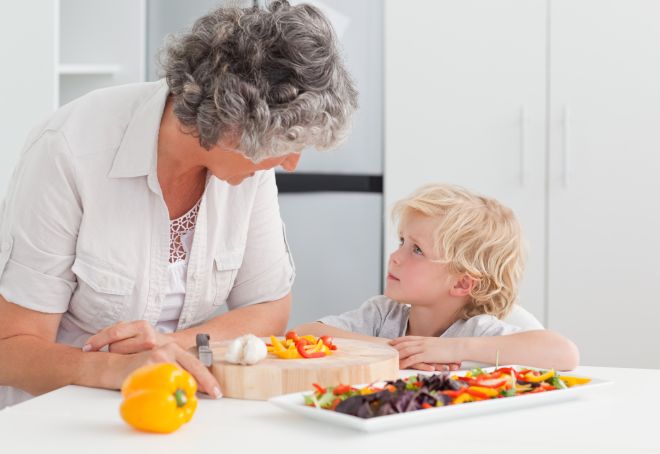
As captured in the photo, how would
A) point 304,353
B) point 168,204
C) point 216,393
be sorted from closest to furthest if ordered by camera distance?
point 216,393
point 304,353
point 168,204

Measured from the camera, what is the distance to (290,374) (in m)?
1.38

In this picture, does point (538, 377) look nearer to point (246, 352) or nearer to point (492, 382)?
point (492, 382)

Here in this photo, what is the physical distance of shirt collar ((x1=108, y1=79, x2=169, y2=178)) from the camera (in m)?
1.70

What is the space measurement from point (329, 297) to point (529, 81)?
1052mm

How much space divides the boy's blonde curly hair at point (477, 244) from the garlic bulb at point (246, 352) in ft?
2.39

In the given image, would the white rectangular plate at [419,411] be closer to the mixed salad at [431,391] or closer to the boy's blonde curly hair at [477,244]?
the mixed salad at [431,391]

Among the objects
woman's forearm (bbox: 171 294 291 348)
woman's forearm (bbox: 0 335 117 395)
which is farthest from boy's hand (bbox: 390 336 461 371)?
woman's forearm (bbox: 0 335 117 395)

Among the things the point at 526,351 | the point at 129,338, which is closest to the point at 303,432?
the point at 129,338

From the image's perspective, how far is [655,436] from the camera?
118 centimetres

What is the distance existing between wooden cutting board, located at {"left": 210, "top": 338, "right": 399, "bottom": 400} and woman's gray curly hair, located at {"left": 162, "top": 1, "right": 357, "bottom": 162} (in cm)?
36

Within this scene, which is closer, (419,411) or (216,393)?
(419,411)

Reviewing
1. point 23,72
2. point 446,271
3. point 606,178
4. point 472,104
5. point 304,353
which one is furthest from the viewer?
point 472,104

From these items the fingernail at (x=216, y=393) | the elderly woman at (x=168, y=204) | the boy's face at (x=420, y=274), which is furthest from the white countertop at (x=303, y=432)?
the boy's face at (x=420, y=274)

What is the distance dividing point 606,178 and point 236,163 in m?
1.89
